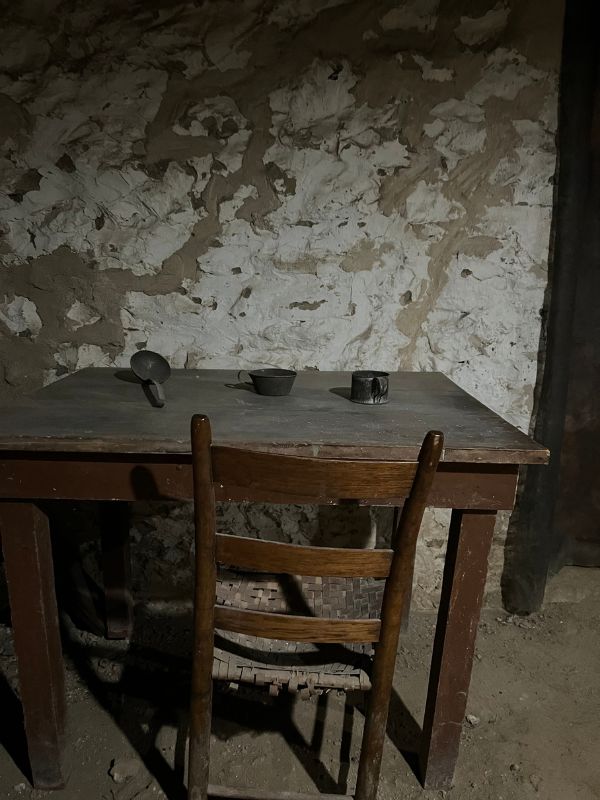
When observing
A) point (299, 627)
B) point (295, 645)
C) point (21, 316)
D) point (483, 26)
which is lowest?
point (295, 645)

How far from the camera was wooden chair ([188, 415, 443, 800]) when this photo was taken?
949 mm

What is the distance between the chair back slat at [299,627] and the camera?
1.08 m

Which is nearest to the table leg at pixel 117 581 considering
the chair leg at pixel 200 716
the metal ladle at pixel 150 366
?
the metal ladle at pixel 150 366

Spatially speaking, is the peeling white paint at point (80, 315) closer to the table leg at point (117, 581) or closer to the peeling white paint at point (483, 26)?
the table leg at point (117, 581)

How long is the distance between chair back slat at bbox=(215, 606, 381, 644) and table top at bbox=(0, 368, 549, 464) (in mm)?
332

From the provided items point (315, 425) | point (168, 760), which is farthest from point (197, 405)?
point (168, 760)

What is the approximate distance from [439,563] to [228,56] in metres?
1.98

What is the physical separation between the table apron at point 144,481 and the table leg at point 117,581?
74 centimetres

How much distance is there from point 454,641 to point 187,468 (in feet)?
2.54

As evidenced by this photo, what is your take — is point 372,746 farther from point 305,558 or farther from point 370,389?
point 370,389

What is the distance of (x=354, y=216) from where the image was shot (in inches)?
75.4

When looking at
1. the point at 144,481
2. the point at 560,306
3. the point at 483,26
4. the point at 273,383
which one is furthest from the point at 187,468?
the point at 483,26

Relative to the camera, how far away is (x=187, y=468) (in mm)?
1195

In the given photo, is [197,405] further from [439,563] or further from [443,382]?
[439,563]
